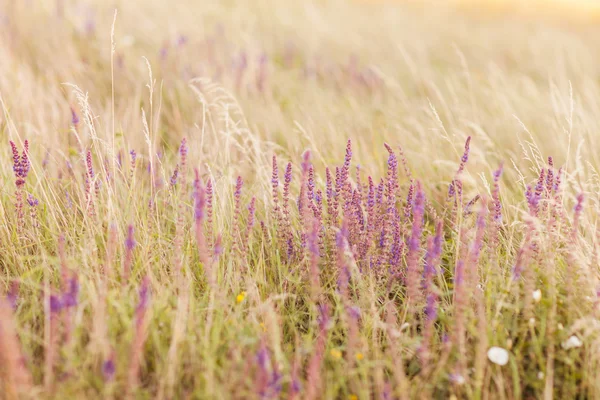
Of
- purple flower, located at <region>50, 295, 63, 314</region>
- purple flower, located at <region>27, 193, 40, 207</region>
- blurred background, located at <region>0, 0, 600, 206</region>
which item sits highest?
blurred background, located at <region>0, 0, 600, 206</region>

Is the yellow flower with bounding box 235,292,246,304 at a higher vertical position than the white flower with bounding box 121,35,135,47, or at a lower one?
lower

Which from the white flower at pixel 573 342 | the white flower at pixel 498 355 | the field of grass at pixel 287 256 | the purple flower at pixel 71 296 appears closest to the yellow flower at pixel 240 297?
the field of grass at pixel 287 256

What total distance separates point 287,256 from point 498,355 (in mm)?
874

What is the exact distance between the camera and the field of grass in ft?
5.61

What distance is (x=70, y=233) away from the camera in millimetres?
2348

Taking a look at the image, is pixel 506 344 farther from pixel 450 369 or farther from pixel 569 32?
pixel 569 32

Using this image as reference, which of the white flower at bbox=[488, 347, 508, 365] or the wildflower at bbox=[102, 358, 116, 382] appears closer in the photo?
the wildflower at bbox=[102, 358, 116, 382]

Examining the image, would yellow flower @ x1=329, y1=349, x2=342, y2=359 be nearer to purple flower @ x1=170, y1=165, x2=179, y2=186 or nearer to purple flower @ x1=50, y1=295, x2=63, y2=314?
purple flower @ x1=50, y1=295, x2=63, y2=314

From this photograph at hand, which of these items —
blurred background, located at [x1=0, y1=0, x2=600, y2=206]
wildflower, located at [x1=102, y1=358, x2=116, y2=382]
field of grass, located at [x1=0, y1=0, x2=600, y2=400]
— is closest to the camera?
wildflower, located at [x1=102, y1=358, x2=116, y2=382]

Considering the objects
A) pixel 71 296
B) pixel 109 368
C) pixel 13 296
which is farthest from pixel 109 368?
pixel 13 296

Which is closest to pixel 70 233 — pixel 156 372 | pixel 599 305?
pixel 156 372

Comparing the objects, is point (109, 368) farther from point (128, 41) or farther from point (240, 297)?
point (128, 41)

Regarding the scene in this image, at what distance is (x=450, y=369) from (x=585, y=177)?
72.4 inches

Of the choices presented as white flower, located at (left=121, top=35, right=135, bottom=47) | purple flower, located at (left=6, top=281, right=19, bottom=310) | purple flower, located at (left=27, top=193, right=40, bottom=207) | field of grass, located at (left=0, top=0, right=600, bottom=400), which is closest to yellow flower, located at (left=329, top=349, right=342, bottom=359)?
field of grass, located at (left=0, top=0, right=600, bottom=400)
